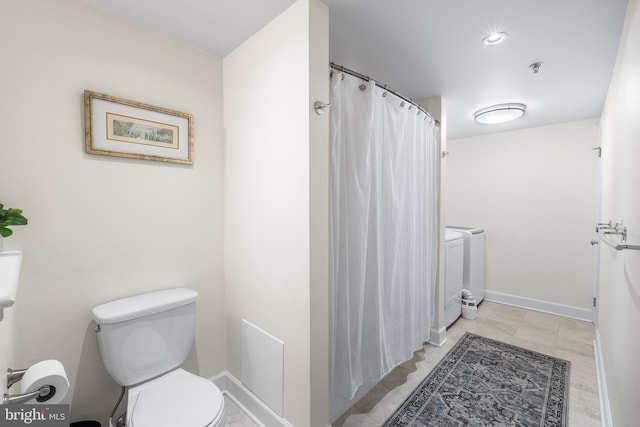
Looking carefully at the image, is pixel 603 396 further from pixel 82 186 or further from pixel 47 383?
pixel 82 186

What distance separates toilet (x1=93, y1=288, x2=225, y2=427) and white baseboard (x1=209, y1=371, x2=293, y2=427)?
44cm

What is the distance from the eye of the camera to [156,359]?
147cm

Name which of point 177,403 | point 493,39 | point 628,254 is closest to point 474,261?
point 628,254

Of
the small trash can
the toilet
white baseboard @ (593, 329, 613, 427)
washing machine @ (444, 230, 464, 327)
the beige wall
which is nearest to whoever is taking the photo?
the beige wall

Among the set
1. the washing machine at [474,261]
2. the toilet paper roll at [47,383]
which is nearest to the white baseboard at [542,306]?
the washing machine at [474,261]

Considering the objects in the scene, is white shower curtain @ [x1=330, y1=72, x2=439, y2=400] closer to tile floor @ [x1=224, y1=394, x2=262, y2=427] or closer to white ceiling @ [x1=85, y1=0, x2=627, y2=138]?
white ceiling @ [x1=85, y1=0, x2=627, y2=138]

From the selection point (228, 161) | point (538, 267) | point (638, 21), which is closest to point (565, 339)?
point (538, 267)

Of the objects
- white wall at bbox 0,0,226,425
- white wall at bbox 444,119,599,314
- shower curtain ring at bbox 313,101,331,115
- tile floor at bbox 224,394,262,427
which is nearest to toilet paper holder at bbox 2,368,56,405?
white wall at bbox 0,0,226,425

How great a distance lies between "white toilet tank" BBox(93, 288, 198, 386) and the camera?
4.44ft

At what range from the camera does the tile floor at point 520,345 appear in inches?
69.5

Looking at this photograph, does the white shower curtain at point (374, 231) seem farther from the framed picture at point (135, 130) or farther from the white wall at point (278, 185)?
the framed picture at point (135, 130)

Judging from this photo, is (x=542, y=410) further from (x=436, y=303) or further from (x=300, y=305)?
(x=300, y=305)

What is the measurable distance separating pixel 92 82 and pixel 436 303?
9.74ft

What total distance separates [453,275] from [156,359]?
2735mm
